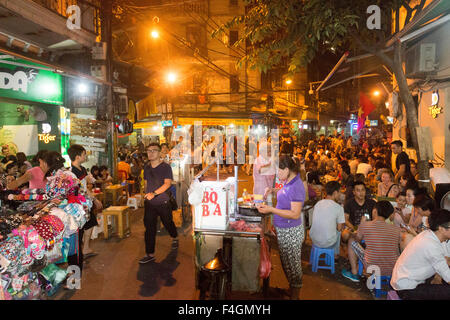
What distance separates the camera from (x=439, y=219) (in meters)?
3.54

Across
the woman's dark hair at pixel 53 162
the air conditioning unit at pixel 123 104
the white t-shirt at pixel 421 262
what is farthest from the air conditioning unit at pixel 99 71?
the white t-shirt at pixel 421 262

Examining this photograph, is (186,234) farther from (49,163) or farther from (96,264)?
(49,163)

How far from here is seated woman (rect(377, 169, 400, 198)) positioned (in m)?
6.53

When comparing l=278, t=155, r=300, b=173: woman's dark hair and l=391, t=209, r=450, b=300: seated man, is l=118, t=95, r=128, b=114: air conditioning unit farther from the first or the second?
l=391, t=209, r=450, b=300: seated man

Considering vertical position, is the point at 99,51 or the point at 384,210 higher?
the point at 99,51

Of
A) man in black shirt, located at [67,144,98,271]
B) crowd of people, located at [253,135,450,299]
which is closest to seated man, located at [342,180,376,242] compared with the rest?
crowd of people, located at [253,135,450,299]

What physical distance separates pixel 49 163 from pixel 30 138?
6.37 meters

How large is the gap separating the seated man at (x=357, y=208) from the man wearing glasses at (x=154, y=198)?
11.1ft

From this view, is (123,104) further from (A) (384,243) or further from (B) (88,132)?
(A) (384,243)

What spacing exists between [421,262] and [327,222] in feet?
5.88

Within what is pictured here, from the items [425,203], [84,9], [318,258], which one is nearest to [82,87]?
[84,9]

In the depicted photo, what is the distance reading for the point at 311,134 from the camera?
106 feet

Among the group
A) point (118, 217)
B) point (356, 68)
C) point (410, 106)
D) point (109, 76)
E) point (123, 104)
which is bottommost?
point (118, 217)

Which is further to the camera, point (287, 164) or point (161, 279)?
point (161, 279)
